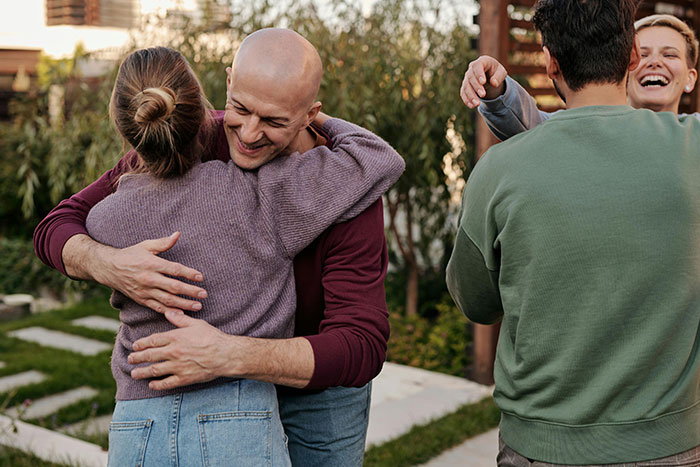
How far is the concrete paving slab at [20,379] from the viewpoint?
467cm

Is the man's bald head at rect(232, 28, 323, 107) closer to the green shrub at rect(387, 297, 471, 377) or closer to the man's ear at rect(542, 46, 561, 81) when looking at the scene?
the man's ear at rect(542, 46, 561, 81)

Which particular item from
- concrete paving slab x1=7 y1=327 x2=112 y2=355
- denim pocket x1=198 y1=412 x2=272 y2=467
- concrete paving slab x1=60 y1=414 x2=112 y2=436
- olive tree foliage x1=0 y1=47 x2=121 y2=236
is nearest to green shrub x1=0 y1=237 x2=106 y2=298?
olive tree foliage x1=0 y1=47 x2=121 y2=236

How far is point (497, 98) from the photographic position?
1.78 m

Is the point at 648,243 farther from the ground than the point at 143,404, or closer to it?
farther from the ground

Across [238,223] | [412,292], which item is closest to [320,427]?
[238,223]

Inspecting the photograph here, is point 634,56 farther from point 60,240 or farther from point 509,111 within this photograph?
point 60,240

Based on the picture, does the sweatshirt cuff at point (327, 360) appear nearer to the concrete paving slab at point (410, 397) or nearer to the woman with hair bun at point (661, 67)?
the woman with hair bun at point (661, 67)

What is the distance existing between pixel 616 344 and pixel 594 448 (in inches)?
7.8

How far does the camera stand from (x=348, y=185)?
1513 mm

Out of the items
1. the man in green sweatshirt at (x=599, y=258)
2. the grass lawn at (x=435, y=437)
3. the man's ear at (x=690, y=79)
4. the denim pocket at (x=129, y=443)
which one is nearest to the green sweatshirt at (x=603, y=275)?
the man in green sweatshirt at (x=599, y=258)

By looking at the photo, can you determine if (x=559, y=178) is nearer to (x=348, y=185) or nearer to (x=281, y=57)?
(x=348, y=185)

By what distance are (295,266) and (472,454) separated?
2.39 m

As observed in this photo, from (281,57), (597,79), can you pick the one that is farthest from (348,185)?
(597,79)

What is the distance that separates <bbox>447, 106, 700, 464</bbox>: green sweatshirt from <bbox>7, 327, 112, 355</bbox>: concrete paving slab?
457cm
